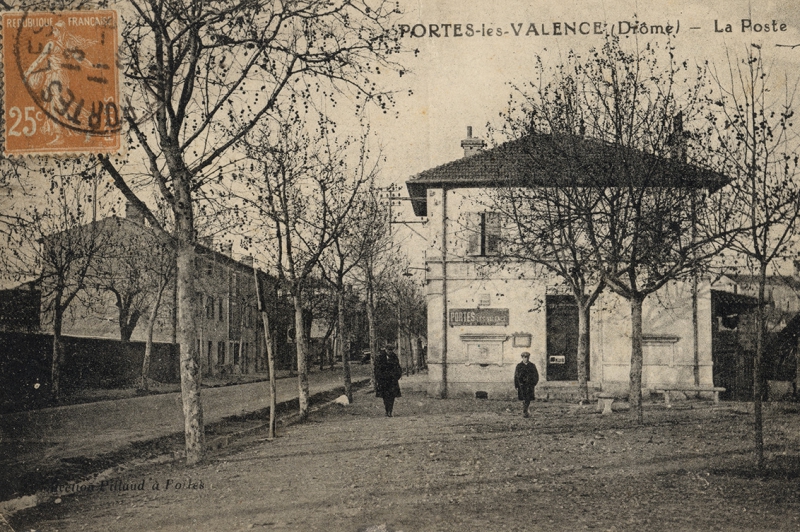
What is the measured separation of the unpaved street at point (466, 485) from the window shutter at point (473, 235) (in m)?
10.9

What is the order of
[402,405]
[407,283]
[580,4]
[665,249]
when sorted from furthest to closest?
[407,283]
[402,405]
[665,249]
[580,4]

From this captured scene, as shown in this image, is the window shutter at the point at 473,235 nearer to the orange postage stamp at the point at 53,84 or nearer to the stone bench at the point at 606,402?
the stone bench at the point at 606,402

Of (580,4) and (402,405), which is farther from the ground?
(580,4)

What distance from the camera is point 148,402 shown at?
23.4 m

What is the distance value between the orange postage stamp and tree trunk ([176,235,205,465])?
1646mm

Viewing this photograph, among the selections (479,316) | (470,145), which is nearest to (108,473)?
(479,316)

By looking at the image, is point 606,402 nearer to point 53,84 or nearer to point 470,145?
point 470,145

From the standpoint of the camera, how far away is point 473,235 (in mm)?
24141

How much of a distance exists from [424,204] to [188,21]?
18.6 meters

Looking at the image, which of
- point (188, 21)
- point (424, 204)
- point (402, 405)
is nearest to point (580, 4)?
point (188, 21)

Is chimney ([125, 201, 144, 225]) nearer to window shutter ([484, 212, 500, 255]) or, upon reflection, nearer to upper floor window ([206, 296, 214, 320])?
window shutter ([484, 212, 500, 255])

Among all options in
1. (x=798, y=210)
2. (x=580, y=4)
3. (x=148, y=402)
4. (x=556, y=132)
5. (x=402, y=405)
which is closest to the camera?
(x=798, y=210)

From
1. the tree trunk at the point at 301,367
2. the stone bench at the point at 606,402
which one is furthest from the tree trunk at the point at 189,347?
the stone bench at the point at 606,402

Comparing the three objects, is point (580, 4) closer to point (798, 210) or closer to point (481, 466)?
point (798, 210)
